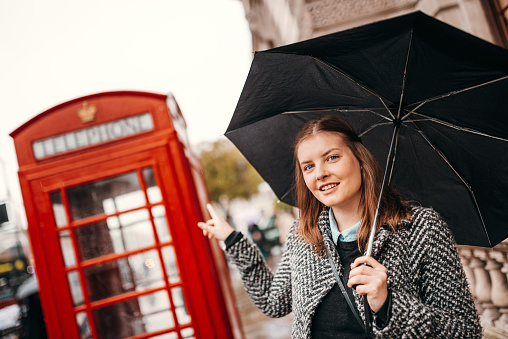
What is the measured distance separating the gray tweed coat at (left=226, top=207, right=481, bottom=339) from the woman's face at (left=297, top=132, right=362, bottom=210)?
0.19m

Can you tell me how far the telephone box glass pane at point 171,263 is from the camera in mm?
2725

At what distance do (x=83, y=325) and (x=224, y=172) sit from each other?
19.8 meters

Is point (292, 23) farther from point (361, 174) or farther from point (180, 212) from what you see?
point (361, 174)

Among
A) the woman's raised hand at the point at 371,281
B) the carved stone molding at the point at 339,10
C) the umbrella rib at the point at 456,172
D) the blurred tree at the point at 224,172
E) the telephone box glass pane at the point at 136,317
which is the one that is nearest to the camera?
the woman's raised hand at the point at 371,281

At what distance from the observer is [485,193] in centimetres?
172

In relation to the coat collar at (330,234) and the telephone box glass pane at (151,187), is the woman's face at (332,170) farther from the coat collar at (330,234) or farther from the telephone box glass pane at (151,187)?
the telephone box glass pane at (151,187)

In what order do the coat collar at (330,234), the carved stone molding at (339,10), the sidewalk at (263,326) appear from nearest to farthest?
the coat collar at (330,234)
the carved stone molding at (339,10)
the sidewalk at (263,326)

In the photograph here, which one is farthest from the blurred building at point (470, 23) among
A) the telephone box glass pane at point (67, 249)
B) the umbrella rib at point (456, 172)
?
the telephone box glass pane at point (67, 249)

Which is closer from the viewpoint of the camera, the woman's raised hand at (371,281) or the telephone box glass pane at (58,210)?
the woman's raised hand at (371,281)

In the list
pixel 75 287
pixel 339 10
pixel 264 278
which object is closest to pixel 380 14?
pixel 339 10

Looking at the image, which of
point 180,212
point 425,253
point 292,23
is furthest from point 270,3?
point 425,253

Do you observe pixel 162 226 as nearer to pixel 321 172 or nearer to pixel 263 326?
pixel 321 172

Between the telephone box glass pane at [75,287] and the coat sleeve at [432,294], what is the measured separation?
7.56ft

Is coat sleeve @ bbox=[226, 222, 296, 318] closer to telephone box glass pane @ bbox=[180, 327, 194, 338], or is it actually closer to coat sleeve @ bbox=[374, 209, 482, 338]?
Answer: coat sleeve @ bbox=[374, 209, 482, 338]
